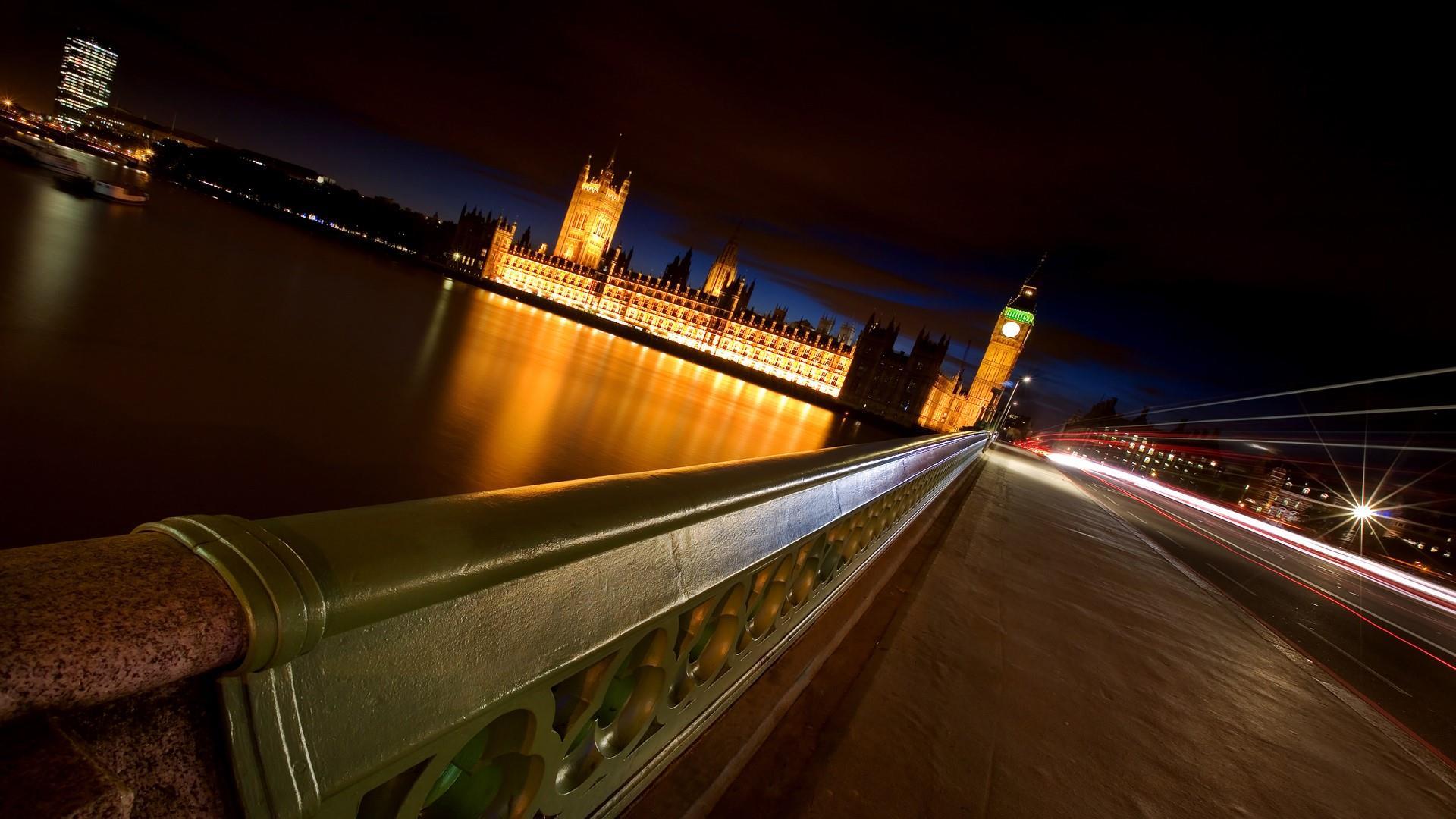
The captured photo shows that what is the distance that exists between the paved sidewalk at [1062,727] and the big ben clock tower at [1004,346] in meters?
77.5

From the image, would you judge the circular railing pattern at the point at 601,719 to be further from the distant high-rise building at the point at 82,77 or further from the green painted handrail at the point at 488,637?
the distant high-rise building at the point at 82,77

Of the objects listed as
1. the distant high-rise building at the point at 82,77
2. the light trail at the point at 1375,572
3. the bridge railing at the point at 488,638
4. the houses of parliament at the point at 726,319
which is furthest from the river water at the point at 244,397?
the distant high-rise building at the point at 82,77

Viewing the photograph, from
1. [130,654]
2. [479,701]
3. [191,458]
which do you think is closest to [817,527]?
[479,701]

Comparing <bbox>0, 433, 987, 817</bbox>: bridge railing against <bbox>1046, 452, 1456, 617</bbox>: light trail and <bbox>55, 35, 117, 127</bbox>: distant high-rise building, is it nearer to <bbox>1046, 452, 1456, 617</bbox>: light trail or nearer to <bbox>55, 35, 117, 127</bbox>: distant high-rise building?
<bbox>1046, 452, 1456, 617</bbox>: light trail

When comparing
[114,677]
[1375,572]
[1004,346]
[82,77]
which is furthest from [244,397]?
[82,77]

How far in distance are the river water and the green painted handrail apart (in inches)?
291

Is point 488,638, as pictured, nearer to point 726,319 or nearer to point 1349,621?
point 1349,621

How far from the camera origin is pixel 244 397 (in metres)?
13.4

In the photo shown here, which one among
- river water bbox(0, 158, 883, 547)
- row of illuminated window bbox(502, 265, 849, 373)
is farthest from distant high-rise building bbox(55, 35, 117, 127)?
river water bbox(0, 158, 883, 547)

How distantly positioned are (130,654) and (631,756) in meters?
1.08

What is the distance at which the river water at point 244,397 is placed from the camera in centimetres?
936

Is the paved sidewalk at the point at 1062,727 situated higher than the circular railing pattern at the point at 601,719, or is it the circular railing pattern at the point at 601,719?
the circular railing pattern at the point at 601,719

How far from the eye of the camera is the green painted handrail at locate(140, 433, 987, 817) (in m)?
0.56

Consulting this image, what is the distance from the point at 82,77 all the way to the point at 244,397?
5237 inches
